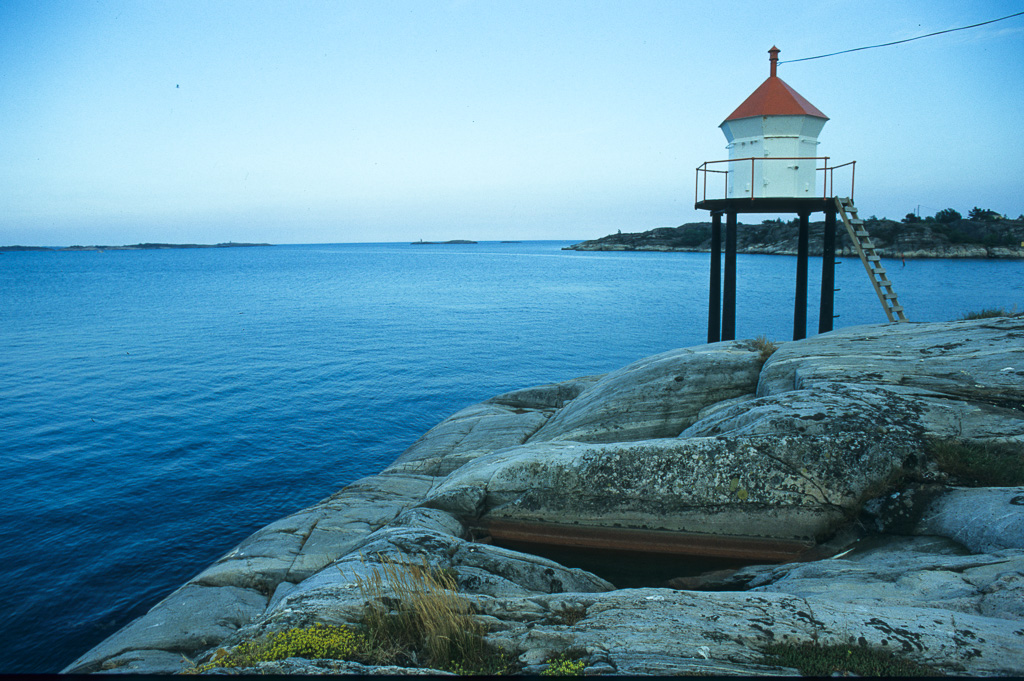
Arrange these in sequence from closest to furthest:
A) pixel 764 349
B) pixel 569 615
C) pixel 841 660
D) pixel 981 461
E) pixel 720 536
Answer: pixel 841 660 → pixel 569 615 → pixel 981 461 → pixel 720 536 → pixel 764 349

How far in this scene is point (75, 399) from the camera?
26.7 meters

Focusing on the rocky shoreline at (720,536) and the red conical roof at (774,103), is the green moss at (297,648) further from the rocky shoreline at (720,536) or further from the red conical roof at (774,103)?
the red conical roof at (774,103)

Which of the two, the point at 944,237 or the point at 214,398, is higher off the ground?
the point at 944,237

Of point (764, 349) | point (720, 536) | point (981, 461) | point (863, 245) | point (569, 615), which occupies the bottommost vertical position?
point (720, 536)

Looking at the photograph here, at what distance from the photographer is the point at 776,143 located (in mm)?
22062

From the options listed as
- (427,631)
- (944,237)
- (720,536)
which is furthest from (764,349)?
(944,237)

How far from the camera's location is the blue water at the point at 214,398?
1430 cm

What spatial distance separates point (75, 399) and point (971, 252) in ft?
436

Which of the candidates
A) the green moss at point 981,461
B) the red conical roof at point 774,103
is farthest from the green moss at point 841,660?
the red conical roof at point 774,103

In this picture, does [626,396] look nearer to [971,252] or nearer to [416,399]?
[416,399]

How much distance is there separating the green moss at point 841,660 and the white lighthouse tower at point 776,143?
791 inches

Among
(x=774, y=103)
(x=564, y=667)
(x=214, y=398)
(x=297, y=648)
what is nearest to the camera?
(x=564, y=667)

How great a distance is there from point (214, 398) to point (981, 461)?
28200 mm

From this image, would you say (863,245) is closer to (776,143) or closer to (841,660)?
(776,143)
